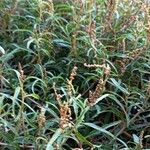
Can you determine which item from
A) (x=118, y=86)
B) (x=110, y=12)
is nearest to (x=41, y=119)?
(x=118, y=86)

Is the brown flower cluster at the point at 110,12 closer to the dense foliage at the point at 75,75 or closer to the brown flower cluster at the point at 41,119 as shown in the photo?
the dense foliage at the point at 75,75

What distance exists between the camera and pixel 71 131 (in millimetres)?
1049

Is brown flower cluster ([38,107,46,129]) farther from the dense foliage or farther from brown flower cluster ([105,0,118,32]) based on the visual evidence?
brown flower cluster ([105,0,118,32])

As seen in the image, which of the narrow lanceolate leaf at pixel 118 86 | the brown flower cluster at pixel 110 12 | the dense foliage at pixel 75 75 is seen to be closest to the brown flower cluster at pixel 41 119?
the dense foliage at pixel 75 75

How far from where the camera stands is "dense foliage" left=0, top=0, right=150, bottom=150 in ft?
3.70

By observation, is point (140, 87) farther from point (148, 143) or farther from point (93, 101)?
point (93, 101)

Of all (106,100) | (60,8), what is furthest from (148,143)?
(60,8)

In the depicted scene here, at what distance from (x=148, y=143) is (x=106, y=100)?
197mm

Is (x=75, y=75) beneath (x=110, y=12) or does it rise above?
beneath

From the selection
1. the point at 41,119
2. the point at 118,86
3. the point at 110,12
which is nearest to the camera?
the point at 41,119

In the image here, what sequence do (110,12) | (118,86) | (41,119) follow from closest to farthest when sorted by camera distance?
1. (41,119)
2. (118,86)
3. (110,12)

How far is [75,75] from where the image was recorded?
1409mm

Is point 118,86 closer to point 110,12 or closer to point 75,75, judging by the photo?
point 75,75

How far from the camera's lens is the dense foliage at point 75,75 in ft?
3.70
